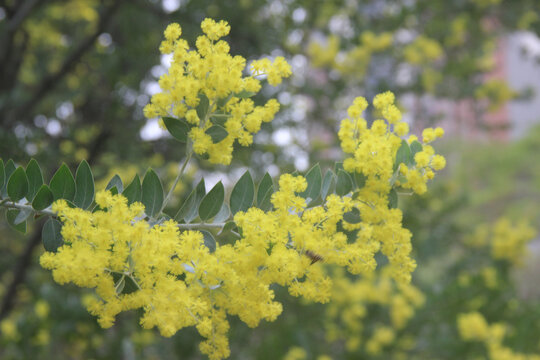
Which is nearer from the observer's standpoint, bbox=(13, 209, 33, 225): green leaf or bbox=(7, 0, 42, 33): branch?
bbox=(13, 209, 33, 225): green leaf

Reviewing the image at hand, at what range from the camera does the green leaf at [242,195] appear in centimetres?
125

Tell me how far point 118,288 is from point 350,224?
1.72ft

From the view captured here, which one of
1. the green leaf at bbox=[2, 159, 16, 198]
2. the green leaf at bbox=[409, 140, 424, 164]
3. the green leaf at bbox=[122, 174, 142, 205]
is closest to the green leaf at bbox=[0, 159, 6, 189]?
the green leaf at bbox=[2, 159, 16, 198]

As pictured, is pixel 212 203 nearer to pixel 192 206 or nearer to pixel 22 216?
pixel 192 206

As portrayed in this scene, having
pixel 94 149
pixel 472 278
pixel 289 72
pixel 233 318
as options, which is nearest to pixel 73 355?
pixel 233 318

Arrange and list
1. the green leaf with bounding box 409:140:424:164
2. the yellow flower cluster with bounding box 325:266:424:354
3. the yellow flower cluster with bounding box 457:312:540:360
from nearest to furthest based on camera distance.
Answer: the green leaf with bounding box 409:140:424:164
the yellow flower cluster with bounding box 457:312:540:360
the yellow flower cluster with bounding box 325:266:424:354

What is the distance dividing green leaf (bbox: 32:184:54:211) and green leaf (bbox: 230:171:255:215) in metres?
0.39

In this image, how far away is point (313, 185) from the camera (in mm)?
1268

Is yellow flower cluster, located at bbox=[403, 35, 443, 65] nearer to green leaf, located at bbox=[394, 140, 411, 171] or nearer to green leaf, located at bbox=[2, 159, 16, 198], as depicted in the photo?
green leaf, located at bbox=[394, 140, 411, 171]

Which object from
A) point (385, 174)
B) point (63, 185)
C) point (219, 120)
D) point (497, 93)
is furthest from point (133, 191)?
point (497, 93)

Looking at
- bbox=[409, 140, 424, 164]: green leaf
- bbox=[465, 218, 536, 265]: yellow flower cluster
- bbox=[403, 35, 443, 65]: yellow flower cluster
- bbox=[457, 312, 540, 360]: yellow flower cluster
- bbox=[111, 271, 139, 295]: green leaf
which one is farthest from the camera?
bbox=[465, 218, 536, 265]: yellow flower cluster

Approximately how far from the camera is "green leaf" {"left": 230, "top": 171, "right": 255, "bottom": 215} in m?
1.25

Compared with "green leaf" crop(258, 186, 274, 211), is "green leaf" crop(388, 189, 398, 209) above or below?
above

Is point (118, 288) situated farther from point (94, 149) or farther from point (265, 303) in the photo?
point (94, 149)
